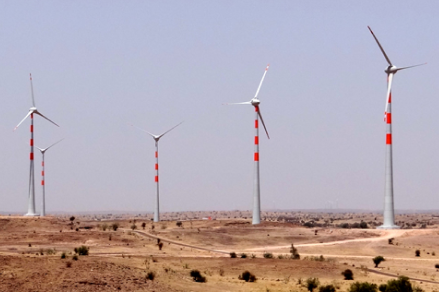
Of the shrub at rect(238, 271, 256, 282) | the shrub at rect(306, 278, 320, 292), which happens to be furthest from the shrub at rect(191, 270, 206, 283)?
the shrub at rect(306, 278, 320, 292)

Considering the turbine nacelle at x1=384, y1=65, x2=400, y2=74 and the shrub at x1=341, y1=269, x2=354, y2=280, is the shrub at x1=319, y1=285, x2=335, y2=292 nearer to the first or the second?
the shrub at x1=341, y1=269, x2=354, y2=280

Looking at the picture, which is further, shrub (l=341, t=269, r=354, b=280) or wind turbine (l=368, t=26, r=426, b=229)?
wind turbine (l=368, t=26, r=426, b=229)

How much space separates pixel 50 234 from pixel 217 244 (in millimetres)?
20334

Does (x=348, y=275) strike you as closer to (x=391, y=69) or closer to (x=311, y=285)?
(x=311, y=285)

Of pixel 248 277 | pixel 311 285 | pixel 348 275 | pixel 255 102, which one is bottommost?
pixel 348 275

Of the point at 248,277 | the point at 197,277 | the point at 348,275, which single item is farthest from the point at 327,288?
the point at 197,277

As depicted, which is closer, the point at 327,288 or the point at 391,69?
the point at 327,288

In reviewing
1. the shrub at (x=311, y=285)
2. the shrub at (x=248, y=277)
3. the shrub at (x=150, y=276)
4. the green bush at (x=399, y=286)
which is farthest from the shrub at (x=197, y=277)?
the green bush at (x=399, y=286)

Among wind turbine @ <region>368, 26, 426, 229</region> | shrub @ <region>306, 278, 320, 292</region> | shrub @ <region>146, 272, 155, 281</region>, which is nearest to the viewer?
shrub @ <region>146, 272, 155, 281</region>

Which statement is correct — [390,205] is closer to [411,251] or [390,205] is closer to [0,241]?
[411,251]

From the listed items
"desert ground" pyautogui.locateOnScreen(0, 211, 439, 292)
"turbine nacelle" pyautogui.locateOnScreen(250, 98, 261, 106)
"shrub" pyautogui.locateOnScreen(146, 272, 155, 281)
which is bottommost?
"desert ground" pyautogui.locateOnScreen(0, 211, 439, 292)

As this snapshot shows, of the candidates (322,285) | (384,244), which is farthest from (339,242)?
(322,285)

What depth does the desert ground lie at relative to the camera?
39.5 metres

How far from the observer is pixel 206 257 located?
64750 mm
